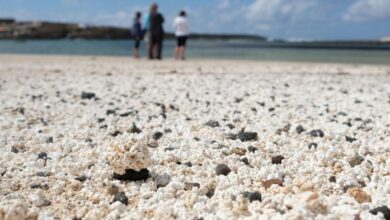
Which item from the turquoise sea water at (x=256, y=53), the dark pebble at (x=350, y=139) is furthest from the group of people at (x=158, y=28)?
the dark pebble at (x=350, y=139)

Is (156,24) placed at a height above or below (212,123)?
above

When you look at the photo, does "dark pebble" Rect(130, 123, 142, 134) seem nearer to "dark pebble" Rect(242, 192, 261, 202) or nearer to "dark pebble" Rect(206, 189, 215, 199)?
"dark pebble" Rect(206, 189, 215, 199)

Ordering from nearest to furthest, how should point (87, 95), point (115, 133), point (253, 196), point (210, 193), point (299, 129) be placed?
point (253, 196) < point (210, 193) < point (115, 133) < point (299, 129) < point (87, 95)

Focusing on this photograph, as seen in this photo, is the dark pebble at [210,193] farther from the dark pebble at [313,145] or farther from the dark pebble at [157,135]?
the dark pebble at [157,135]

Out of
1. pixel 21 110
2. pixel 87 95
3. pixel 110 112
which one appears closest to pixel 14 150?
pixel 110 112

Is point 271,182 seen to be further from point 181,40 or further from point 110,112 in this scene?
point 181,40

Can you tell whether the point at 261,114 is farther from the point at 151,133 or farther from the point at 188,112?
the point at 151,133

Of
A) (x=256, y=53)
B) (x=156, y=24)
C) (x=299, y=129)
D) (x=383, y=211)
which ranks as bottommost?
(x=256, y=53)

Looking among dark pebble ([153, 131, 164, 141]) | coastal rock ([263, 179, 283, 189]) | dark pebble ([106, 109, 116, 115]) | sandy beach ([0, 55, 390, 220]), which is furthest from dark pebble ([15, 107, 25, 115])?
coastal rock ([263, 179, 283, 189])
